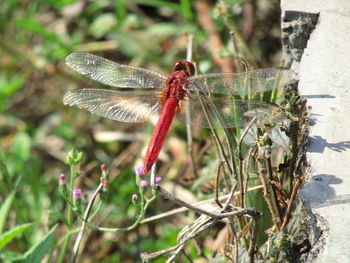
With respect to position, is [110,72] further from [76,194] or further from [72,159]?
[76,194]

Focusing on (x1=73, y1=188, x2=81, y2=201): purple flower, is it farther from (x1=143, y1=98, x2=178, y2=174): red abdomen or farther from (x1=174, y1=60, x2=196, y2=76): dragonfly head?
(x1=174, y1=60, x2=196, y2=76): dragonfly head

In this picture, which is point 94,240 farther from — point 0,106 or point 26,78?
point 26,78

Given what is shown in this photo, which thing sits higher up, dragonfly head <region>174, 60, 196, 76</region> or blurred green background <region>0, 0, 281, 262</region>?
dragonfly head <region>174, 60, 196, 76</region>

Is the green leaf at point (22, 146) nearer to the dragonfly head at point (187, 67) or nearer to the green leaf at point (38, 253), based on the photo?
the green leaf at point (38, 253)

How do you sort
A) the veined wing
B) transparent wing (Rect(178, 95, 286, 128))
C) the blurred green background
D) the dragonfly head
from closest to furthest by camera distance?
transparent wing (Rect(178, 95, 286, 128))
the veined wing
the dragonfly head
the blurred green background

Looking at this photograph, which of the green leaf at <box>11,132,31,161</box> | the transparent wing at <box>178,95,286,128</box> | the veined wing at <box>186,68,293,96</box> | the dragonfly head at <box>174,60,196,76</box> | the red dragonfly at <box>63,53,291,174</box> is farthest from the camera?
the green leaf at <box>11,132,31,161</box>

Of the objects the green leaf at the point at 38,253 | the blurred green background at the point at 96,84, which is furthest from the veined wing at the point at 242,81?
the green leaf at the point at 38,253

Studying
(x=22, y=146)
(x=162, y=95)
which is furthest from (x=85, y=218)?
(x=22, y=146)

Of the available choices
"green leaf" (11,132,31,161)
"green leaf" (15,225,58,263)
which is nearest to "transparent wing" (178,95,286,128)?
"green leaf" (15,225,58,263)
